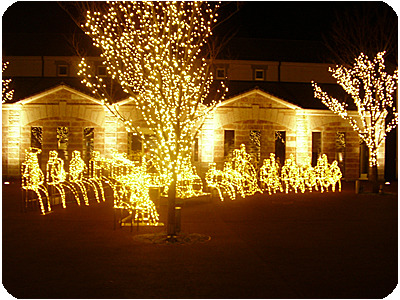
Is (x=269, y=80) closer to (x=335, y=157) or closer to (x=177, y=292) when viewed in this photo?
(x=335, y=157)

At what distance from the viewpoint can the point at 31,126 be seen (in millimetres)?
25891

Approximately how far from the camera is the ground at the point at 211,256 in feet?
23.5

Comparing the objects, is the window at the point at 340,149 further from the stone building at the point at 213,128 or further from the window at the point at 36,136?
the window at the point at 36,136

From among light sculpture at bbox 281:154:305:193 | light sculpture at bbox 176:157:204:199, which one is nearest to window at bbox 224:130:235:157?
light sculpture at bbox 281:154:305:193

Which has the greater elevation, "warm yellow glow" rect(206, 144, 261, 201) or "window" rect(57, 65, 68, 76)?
"window" rect(57, 65, 68, 76)

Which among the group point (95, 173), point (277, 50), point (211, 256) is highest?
point (277, 50)

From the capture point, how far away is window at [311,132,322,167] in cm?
2761

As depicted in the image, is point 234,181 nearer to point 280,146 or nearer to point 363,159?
point 280,146

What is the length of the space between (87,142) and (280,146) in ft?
36.5

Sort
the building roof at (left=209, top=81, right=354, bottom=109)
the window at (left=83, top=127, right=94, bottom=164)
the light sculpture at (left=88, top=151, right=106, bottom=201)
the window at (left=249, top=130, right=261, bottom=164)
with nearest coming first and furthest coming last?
the light sculpture at (left=88, top=151, right=106, bottom=201) < the window at (left=83, top=127, right=94, bottom=164) < the window at (left=249, top=130, right=261, bottom=164) < the building roof at (left=209, top=81, right=354, bottom=109)

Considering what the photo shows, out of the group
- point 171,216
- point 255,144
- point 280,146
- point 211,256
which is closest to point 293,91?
point 280,146

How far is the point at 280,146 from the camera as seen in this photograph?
89.9ft

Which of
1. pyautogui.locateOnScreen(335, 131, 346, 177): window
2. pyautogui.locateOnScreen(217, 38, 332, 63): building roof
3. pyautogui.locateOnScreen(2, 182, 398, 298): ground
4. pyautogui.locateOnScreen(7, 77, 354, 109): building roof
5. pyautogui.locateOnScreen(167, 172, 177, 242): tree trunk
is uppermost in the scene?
pyautogui.locateOnScreen(217, 38, 332, 63): building roof

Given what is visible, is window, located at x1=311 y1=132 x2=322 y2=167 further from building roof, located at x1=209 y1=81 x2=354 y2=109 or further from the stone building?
building roof, located at x1=209 y1=81 x2=354 y2=109
